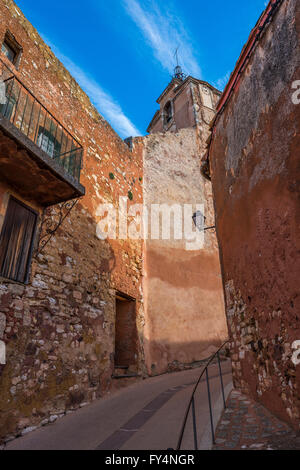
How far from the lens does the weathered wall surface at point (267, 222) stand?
12.7 feet

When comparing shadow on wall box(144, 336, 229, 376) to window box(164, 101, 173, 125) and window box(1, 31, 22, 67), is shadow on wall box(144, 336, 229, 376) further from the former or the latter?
window box(164, 101, 173, 125)

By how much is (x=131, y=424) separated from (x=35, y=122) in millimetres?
6497

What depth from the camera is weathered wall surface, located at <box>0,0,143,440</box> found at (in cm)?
507

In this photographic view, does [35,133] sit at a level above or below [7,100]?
below

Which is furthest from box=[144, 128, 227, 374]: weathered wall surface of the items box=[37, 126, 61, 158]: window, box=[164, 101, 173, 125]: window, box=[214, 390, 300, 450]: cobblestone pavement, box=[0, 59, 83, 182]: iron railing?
box=[164, 101, 173, 125]: window

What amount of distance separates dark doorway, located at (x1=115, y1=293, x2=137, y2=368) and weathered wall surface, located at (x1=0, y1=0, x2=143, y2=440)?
23cm

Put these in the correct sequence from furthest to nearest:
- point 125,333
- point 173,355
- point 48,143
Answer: point 173,355 < point 125,333 < point 48,143

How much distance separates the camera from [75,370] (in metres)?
6.26

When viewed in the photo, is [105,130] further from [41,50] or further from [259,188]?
[259,188]

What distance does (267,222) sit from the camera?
446 centimetres

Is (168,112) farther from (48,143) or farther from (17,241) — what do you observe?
(17,241)

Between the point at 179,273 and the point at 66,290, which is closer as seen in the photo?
the point at 66,290

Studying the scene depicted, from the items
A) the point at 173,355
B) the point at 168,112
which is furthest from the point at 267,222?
the point at 168,112

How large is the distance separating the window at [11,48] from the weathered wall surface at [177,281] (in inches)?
251
